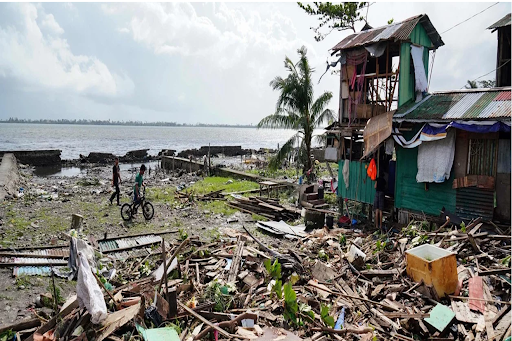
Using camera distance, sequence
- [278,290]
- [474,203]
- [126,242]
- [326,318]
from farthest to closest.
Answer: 1. [126,242]
2. [474,203]
3. [278,290]
4. [326,318]

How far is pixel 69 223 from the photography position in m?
12.7

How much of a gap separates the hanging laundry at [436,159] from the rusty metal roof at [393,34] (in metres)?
3.63

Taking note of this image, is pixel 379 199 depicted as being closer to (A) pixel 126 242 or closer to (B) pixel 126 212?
(A) pixel 126 242

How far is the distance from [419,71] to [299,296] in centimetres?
950

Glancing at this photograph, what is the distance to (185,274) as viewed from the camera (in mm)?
7379

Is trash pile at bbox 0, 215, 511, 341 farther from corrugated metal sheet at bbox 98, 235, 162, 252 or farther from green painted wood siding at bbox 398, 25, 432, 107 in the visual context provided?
green painted wood siding at bbox 398, 25, 432, 107

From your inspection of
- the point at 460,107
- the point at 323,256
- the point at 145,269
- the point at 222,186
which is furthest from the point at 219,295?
the point at 222,186

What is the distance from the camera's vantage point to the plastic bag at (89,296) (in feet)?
16.8

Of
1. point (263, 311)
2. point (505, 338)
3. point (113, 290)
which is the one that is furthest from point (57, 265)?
point (505, 338)

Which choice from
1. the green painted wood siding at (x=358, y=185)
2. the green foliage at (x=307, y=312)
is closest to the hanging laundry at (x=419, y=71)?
the green painted wood siding at (x=358, y=185)

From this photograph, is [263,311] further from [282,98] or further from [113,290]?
[282,98]

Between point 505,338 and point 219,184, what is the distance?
17913mm

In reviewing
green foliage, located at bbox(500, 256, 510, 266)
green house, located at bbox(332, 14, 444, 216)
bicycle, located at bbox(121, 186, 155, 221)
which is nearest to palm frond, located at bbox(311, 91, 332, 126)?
green house, located at bbox(332, 14, 444, 216)

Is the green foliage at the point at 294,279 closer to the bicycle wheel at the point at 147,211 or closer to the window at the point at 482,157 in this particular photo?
the window at the point at 482,157
